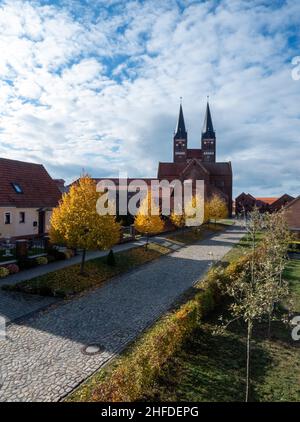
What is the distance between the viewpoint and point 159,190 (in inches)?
1841

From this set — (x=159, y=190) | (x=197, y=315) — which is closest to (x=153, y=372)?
(x=197, y=315)

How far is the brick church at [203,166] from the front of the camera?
69375 millimetres

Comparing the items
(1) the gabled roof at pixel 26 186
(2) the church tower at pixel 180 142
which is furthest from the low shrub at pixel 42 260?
(2) the church tower at pixel 180 142

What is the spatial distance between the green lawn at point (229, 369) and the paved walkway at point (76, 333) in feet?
6.88

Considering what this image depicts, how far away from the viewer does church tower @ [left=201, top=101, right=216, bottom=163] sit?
8944 cm

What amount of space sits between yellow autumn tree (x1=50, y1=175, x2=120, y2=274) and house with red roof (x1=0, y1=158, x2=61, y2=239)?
885cm

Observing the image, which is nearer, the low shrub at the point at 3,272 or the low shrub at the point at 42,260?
the low shrub at the point at 3,272

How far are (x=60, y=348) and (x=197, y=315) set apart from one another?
16.3 feet

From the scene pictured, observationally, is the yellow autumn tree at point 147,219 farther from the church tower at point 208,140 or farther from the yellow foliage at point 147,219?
the church tower at point 208,140

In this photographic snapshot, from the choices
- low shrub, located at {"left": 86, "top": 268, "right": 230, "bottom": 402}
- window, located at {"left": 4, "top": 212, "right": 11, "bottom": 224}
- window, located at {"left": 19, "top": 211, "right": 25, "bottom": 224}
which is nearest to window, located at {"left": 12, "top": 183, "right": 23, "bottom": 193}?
window, located at {"left": 19, "top": 211, "right": 25, "bottom": 224}

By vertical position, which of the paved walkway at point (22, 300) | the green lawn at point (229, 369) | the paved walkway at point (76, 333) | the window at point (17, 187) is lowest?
the green lawn at point (229, 369)

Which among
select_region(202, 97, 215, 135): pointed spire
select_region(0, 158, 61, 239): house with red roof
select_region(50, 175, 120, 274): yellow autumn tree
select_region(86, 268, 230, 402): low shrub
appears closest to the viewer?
select_region(86, 268, 230, 402): low shrub

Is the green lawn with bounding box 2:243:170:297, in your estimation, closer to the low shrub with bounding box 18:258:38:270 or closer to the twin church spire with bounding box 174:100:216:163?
the low shrub with bounding box 18:258:38:270
